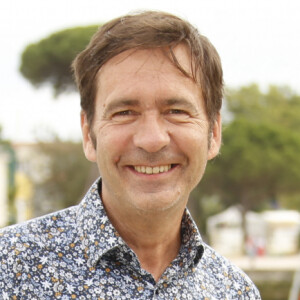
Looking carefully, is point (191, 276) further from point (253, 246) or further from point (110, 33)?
point (253, 246)

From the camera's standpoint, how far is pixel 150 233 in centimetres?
215

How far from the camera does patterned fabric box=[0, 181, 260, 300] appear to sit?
1978mm

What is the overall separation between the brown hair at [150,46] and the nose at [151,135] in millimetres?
172

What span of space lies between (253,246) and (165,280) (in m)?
25.2

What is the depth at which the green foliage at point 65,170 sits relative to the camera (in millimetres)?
29516

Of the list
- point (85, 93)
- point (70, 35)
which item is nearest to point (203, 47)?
point (85, 93)

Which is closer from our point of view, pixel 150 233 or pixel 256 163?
pixel 150 233

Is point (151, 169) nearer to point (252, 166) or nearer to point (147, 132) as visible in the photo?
point (147, 132)

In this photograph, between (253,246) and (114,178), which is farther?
(253,246)

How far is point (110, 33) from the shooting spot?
2109 millimetres

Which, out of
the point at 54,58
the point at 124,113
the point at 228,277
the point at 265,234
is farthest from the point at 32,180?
the point at 124,113

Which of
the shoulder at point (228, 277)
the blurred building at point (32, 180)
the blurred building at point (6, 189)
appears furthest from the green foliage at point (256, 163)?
the shoulder at point (228, 277)

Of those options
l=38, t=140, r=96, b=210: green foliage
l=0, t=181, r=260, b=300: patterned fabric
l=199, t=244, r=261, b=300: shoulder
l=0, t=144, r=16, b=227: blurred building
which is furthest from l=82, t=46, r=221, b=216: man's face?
l=38, t=140, r=96, b=210: green foliage

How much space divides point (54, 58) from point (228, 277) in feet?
74.2
